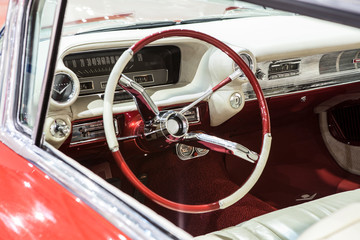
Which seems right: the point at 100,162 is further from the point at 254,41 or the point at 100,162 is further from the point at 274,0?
the point at 274,0

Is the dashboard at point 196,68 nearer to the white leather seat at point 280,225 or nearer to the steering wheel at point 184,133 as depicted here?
the steering wheel at point 184,133

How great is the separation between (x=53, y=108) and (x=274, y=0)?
1.09 metres

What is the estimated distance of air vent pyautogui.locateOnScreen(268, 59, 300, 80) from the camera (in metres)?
2.06

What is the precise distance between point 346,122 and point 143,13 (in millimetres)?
Result: 1267

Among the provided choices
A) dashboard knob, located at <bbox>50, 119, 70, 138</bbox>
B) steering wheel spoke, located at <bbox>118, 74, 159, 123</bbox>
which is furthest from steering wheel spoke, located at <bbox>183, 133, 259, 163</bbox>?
dashboard knob, located at <bbox>50, 119, 70, 138</bbox>

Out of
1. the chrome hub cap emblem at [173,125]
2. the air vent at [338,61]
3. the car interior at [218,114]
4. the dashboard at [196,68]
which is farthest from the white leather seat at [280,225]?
the air vent at [338,61]

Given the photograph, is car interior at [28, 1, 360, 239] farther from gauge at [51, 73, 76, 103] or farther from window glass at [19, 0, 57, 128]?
window glass at [19, 0, 57, 128]

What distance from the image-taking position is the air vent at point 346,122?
7.72 feet

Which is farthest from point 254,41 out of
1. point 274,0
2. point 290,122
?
point 274,0

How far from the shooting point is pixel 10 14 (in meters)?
1.17

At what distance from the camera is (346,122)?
2395 millimetres

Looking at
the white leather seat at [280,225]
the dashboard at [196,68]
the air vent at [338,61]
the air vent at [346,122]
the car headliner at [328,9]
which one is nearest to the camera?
the car headliner at [328,9]

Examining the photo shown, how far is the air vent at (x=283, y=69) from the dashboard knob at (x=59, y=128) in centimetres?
104

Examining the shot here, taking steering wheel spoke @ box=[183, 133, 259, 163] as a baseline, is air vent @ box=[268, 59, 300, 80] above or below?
above
